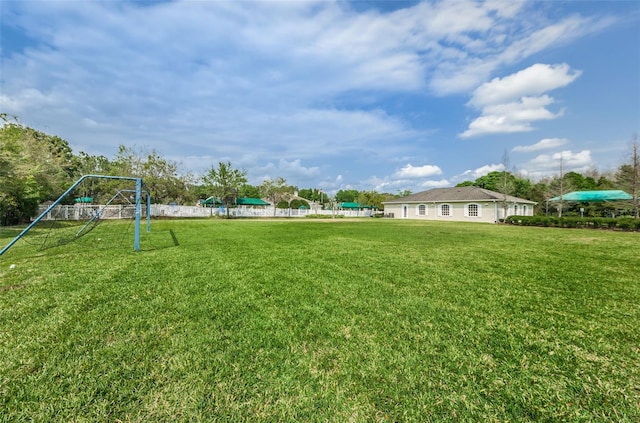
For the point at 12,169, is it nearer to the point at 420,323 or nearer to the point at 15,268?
the point at 15,268

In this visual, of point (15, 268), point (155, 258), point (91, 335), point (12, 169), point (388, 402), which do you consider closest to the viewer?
point (388, 402)

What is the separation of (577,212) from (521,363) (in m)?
37.0

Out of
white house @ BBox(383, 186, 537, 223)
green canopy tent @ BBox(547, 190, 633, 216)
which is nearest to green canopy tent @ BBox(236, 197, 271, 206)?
white house @ BBox(383, 186, 537, 223)

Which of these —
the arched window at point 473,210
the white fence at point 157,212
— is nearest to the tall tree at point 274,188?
the white fence at point 157,212

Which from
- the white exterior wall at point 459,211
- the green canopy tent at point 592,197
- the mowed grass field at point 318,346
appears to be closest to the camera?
the mowed grass field at point 318,346

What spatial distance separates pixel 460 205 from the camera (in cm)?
2911

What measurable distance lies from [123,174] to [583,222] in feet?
126

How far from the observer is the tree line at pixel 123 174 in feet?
47.3

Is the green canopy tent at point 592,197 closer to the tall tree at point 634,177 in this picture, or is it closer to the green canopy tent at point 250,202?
the tall tree at point 634,177

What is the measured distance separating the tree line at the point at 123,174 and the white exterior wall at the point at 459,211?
2.17 meters

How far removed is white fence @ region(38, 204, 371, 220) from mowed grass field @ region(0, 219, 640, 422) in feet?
33.5

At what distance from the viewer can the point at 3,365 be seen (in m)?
2.21

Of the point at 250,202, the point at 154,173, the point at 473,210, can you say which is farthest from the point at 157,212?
the point at 473,210

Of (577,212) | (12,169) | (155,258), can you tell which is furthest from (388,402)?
Result: (577,212)
